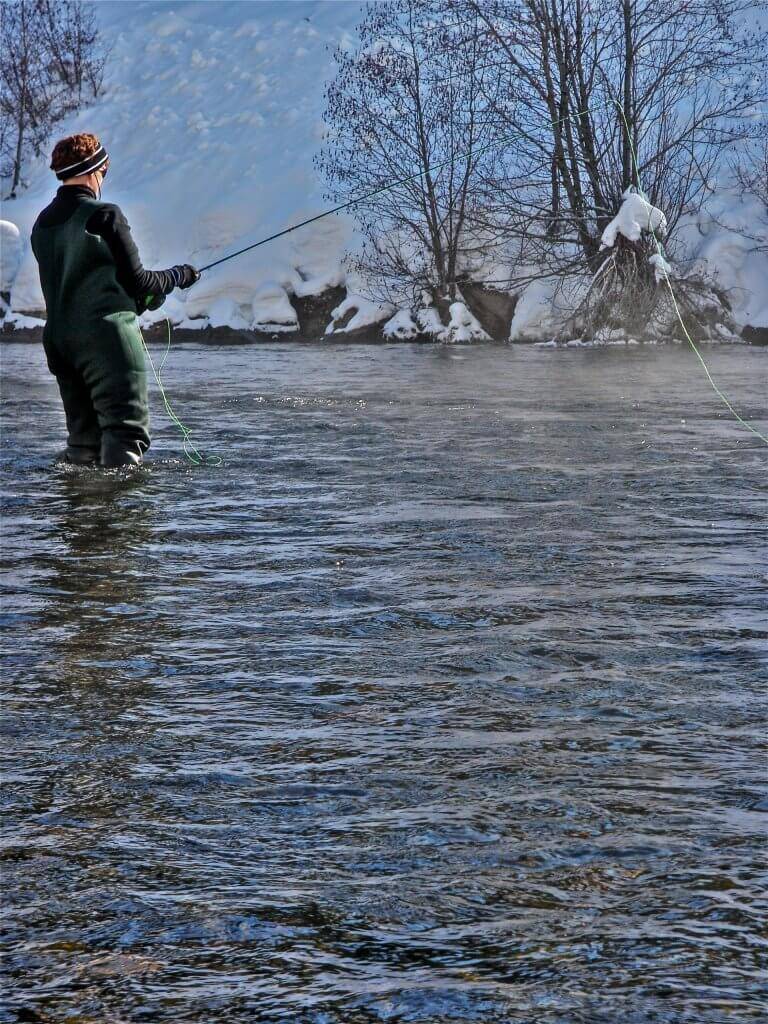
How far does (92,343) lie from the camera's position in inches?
294

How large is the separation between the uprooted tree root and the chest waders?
1357 centimetres

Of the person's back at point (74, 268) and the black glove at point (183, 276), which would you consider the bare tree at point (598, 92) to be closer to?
the black glove at point (183, 276)

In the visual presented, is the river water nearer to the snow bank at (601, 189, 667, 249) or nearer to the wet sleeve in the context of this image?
the wet sleeve

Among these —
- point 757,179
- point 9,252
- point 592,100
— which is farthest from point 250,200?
point 757,179

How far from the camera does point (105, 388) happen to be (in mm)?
7574

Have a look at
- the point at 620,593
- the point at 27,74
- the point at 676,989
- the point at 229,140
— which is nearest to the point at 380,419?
the point at 620,593

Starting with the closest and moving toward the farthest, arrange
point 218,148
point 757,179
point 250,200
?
point 757,179, point 250,200, point 218,148

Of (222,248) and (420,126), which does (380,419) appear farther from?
(222,248)

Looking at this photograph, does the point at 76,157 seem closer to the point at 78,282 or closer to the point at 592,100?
the point at 78,282

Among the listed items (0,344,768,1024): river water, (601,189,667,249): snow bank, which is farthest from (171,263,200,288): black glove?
(601,189,667,249): snow bank

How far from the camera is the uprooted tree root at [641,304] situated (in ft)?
69.7

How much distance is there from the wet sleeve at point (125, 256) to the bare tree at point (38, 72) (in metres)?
30.1

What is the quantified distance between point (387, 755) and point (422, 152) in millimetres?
23523

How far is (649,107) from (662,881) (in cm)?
2258
